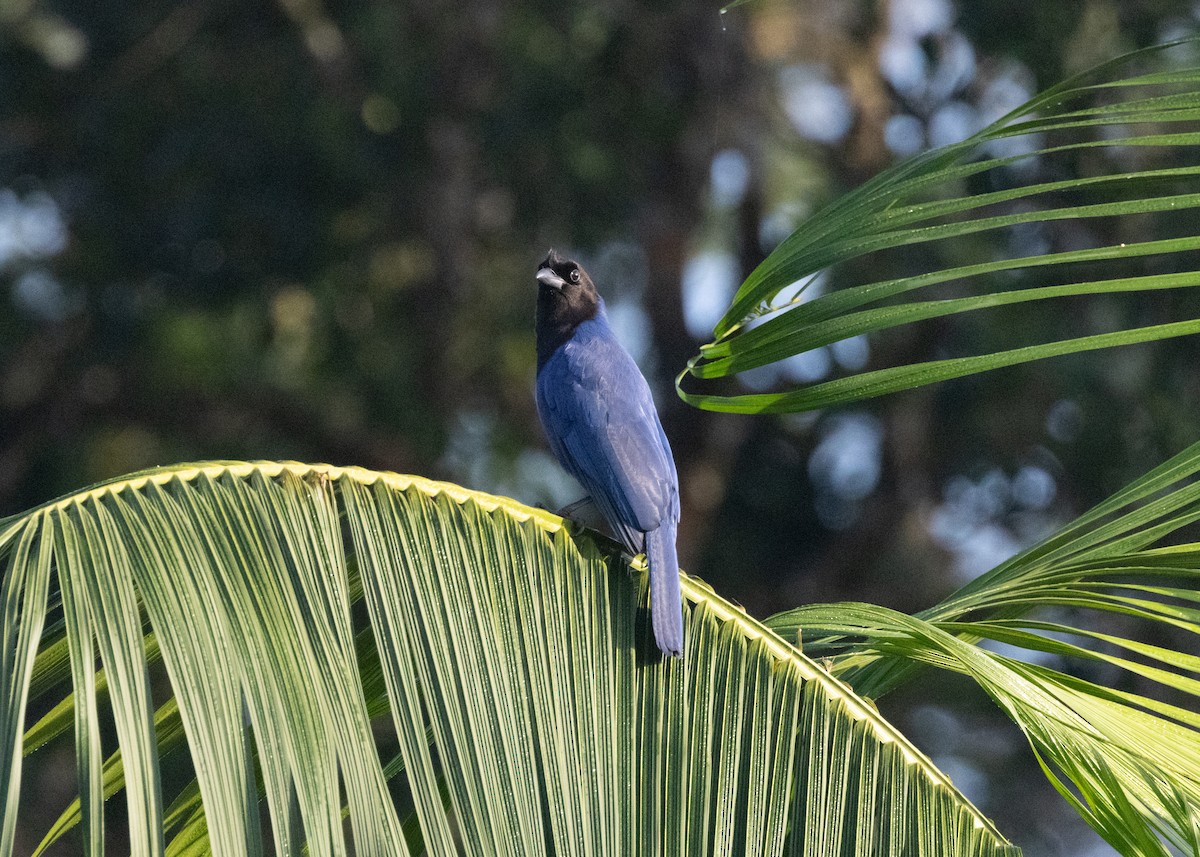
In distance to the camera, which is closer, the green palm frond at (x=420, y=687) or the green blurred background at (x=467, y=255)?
the green palm frond at (x=420, y=687)

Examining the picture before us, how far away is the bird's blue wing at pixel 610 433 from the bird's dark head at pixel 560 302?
24cm

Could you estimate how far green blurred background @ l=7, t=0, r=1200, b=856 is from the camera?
11656mm

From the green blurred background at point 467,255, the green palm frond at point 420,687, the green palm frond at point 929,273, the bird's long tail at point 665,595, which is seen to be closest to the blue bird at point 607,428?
the bird's long tail at point 665,595

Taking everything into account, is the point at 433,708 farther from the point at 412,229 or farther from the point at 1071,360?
the point at 412,229

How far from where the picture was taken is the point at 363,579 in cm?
229

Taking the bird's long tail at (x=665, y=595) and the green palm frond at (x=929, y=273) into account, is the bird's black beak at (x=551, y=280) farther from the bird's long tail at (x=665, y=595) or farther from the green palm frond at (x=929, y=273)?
the green palm frond at (x=929, y=273)

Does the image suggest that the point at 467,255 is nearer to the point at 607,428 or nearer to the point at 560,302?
the point at 560,302

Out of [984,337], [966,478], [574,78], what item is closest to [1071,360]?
[984,337]

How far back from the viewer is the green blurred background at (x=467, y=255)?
1166 centimetres

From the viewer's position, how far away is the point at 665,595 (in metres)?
2.59

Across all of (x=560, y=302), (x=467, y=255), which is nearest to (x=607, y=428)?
(x=560, y=302)

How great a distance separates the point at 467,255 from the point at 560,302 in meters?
7.65

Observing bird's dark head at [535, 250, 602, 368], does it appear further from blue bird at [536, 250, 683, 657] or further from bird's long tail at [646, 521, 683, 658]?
bird's long tail at [646, 521, 683, 658]

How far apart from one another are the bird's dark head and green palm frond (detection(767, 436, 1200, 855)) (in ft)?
7.02
